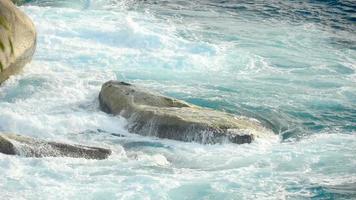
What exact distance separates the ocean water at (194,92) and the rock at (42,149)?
189mm

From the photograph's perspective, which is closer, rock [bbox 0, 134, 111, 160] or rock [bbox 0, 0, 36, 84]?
rock [bbox 0, 134, 111, 160]

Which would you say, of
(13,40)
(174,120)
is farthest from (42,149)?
(13,40)

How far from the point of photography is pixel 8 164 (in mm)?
12438

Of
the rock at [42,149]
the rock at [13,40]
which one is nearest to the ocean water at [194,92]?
the rock at [42,149]

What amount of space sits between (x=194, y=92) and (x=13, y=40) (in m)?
4.59

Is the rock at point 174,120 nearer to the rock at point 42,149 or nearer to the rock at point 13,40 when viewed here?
the rock at point 42,149

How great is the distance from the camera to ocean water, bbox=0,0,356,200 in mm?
12328

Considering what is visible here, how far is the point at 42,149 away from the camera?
42.5 feet

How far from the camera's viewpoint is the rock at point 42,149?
42.0ft

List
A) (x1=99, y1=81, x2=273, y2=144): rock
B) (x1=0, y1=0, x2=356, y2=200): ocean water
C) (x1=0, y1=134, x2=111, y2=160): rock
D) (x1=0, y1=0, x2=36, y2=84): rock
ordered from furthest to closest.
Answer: (x1=0, y1=0, x2=36, y2=84): rock, (x1=99, y1=81, x2=273, y2=144): rock, (x1=0, y1=134, x2=111, y2=160): rock, (x1=0, y1=0, x2=356, y2=200): ocean water

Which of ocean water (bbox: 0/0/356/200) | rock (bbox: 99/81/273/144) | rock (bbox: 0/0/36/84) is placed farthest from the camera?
rock (bbox: 0/0/36/84)

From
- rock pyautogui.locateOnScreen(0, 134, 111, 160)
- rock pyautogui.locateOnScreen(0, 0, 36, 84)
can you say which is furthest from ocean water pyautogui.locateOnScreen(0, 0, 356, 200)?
rock pyautogui.locateOnScreen(0, 0, 36, 84)

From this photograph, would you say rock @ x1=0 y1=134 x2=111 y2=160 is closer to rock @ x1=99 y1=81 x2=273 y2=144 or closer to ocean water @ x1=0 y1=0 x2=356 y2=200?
ocean water @ x1=0 y1=0 x2=356 y2=200

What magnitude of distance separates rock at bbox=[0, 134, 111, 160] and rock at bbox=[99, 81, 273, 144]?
146 cm
